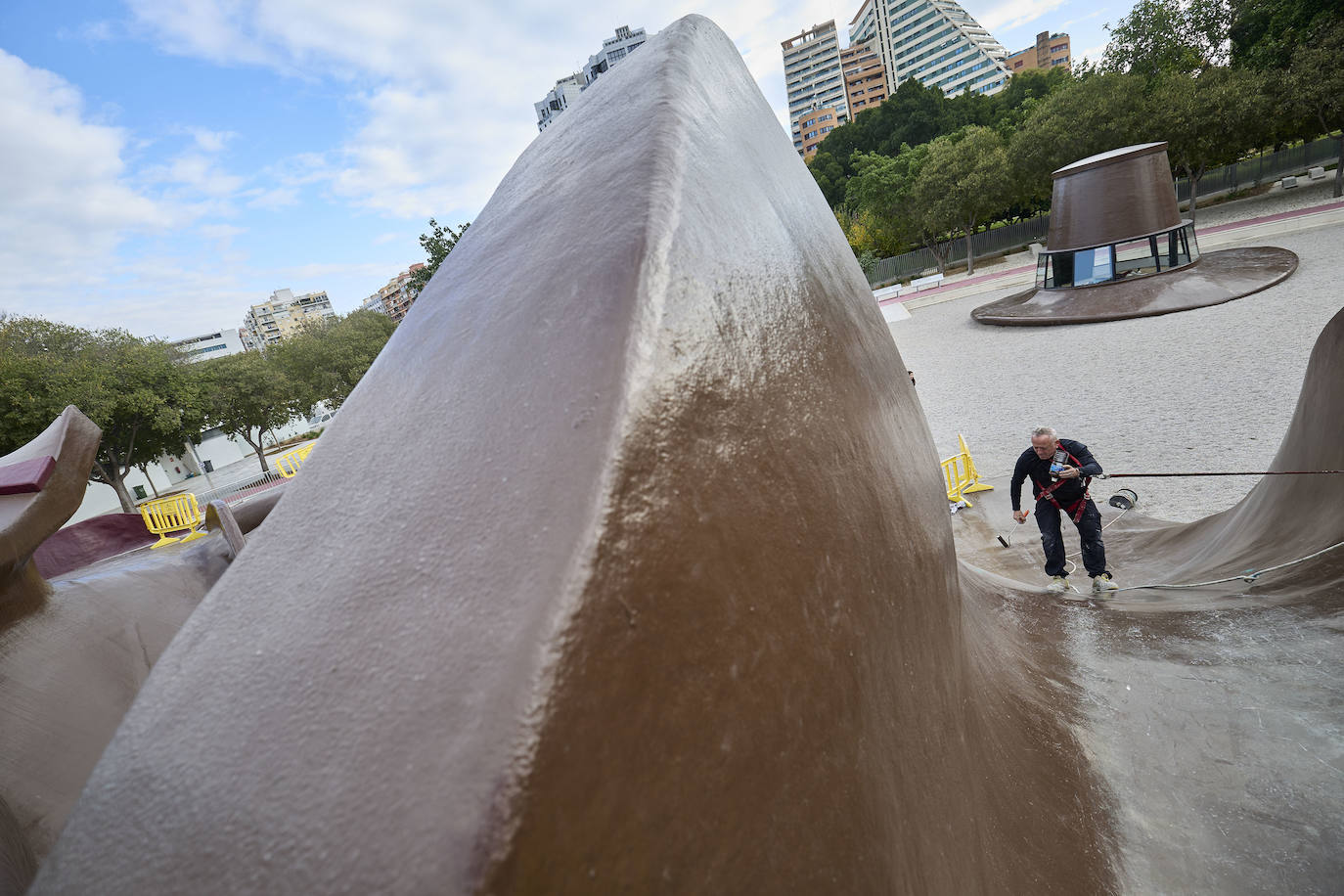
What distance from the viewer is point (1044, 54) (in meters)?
112

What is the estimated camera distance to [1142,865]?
111 inches

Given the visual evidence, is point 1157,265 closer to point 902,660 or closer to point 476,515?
point 902,660

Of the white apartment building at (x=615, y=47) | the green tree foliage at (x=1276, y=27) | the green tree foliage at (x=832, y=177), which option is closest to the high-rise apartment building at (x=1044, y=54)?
the white apartment building at (x=615, y=47)

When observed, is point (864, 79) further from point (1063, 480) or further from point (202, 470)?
point (1063, 480)

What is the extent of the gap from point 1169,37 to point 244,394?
153ft

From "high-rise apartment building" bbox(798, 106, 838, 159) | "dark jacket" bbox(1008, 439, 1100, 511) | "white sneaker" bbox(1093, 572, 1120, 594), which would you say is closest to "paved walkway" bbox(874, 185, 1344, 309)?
"dark jacket" bbox(1008, 439, 1100, 511)

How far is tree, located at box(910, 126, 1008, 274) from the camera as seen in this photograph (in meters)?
32.1

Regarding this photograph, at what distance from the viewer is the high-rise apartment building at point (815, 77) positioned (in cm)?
11788

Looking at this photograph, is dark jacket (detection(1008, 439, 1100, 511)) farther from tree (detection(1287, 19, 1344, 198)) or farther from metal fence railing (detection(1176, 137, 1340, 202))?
metal fence railing (detection(1176, 137, 1340, 202))

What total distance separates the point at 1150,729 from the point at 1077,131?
33.5 meters

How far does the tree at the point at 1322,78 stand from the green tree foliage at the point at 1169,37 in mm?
6641

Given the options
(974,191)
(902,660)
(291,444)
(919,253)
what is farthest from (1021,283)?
(291,444)

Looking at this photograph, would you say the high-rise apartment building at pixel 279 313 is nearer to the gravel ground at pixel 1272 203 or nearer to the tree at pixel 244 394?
the tree at pixel 244 394

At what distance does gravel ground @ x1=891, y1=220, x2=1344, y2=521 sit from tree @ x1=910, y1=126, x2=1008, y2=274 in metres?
14.7
